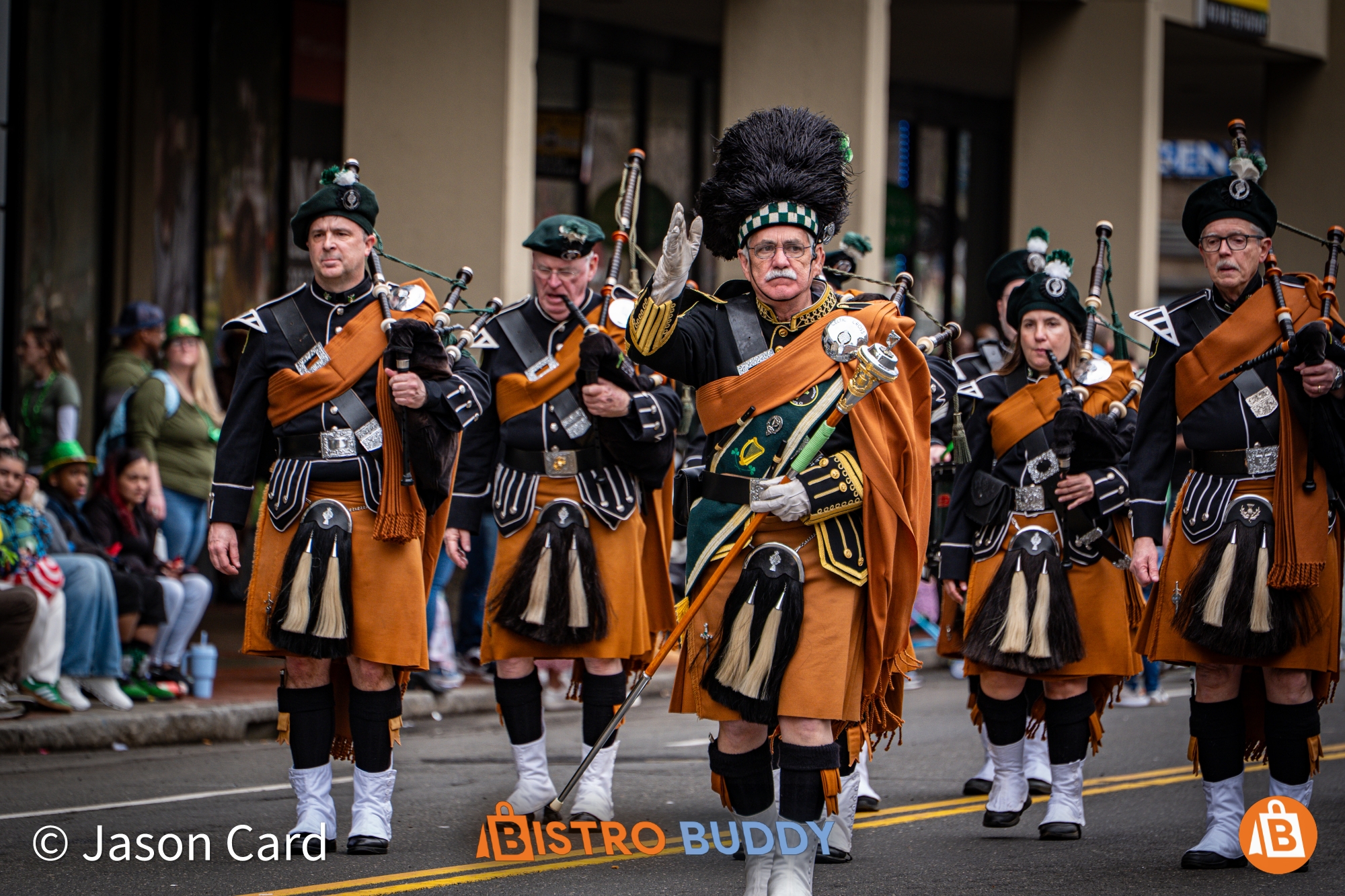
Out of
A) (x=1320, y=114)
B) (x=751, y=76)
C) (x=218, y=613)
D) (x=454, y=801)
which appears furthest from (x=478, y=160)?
(x=1320, y=114)

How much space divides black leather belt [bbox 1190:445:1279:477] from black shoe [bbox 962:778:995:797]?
2.08m

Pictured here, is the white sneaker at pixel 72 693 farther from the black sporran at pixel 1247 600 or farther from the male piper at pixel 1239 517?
the black sporran at pixel 1247 600

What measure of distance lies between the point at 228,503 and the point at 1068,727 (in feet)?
10.9


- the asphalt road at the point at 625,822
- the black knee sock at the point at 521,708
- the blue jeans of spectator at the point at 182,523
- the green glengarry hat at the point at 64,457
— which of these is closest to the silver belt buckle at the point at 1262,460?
the asphalt road at the point at 625,822

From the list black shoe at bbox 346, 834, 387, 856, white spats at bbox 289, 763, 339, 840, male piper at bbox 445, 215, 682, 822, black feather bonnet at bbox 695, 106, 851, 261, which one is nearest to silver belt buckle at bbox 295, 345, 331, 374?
male piper at bbox 445, 215, 682, 822

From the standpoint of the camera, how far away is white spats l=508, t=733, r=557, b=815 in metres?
6.95

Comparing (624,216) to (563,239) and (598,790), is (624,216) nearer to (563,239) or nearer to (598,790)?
(563,239)

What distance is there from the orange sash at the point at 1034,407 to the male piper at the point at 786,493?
67.9 inches

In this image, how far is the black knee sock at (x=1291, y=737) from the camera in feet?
20.3

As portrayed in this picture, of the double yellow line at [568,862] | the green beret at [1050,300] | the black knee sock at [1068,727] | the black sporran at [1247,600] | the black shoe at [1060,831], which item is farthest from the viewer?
the green beret at [1050,300]

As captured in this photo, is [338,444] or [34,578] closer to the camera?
[338,444]

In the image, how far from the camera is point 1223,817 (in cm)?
619

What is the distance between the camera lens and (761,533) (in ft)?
17.4

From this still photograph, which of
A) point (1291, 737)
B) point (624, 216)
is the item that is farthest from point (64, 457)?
point (1291, 737)
